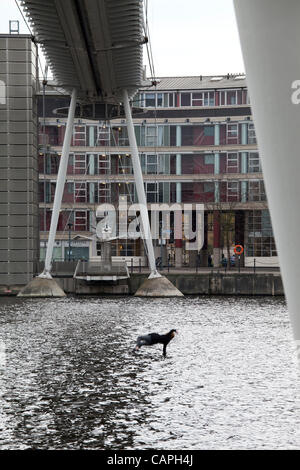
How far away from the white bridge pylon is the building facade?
7583 cm

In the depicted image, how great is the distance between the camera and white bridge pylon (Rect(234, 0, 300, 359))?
4211 mm

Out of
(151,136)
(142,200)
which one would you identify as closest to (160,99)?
(151,136)

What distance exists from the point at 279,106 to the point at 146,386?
14.1 meters

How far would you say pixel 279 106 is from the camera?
14.1 feet

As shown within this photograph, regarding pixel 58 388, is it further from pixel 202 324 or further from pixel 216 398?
pixel 202 324

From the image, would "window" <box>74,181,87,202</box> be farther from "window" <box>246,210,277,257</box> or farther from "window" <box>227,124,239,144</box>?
"window" <box>246,210,277,257</box>

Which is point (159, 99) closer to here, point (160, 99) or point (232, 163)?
point (160, 99)

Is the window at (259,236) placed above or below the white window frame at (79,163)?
below

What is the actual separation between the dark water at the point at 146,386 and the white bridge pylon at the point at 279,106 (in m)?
8.07

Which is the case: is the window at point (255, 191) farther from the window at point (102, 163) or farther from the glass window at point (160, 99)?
the window at point (102, 163)

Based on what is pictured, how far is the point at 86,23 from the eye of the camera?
41.5 meters

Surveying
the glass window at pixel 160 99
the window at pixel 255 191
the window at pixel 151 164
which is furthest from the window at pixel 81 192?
the window at pixel 255 191

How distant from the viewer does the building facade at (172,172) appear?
265 feet

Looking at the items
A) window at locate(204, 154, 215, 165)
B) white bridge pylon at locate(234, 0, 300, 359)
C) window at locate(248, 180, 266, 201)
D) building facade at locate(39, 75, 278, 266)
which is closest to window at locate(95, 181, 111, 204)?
building facade at locate(39, 75, 278, 266)
